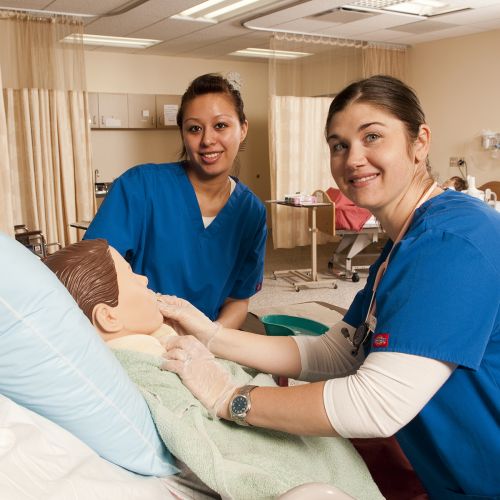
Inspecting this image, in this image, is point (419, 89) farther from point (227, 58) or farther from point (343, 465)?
point (343, 465)

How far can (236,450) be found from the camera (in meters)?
1.01

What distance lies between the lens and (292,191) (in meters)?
6.86

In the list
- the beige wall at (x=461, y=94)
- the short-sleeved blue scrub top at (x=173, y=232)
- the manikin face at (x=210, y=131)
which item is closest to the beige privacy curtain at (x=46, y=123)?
the short-sleeved blue scrub top at (x=173, y=232)

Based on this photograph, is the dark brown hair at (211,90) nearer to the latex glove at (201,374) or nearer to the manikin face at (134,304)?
the manikin face at (134,304)

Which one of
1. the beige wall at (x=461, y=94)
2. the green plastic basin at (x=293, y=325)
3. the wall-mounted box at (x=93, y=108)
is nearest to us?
the green plastic basin at (x=293, y=325)

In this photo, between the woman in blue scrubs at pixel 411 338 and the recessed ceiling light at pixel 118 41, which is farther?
the recessed ceiling light at pixel 118 41

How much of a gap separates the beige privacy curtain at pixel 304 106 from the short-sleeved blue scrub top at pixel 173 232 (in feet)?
15.9

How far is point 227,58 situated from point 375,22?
2.77 m

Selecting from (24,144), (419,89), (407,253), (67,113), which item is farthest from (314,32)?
(407,253)

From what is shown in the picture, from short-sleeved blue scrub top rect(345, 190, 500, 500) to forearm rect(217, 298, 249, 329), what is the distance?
2.87 feet

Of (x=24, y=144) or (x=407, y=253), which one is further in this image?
(x=24, y=144)

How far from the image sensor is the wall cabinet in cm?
691

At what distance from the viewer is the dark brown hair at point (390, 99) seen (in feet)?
3.79

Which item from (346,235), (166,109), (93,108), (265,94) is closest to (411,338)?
(346,235)
